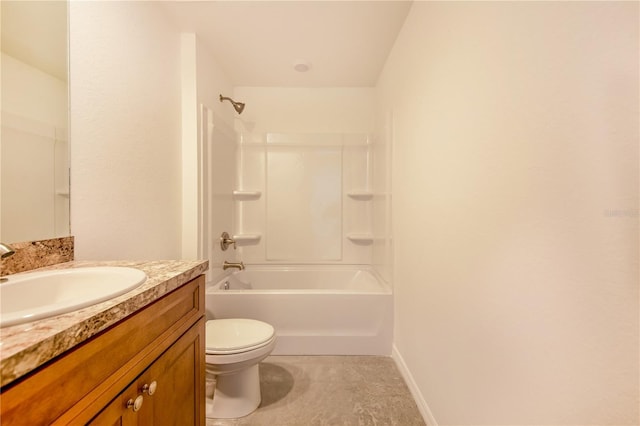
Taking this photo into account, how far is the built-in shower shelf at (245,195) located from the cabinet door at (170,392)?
1778 millimetres

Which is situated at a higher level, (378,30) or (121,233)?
(378,30)

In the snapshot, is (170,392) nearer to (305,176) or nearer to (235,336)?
(235,336)

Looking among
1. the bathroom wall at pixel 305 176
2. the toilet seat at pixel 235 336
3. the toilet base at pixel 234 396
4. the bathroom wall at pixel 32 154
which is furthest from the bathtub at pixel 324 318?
the bathroom wall at pixel 32 154

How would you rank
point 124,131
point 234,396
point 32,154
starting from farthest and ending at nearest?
point 234,396 → point 124,131 → point 32,154

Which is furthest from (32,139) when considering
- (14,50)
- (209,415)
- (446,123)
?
(446,123)

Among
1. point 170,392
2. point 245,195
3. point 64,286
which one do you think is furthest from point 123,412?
point 245,195

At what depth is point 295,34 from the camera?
189cm

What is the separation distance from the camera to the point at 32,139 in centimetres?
97

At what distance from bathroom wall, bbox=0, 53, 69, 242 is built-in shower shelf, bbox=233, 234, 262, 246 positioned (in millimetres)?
1625

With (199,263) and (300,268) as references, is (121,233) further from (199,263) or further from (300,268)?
(300,268)

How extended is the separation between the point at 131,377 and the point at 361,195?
233 centimetres

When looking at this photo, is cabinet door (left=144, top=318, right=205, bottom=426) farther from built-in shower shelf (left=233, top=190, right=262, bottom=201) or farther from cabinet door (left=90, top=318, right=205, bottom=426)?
built-in shower shelf (left=233, top=190, right=262, bottom=201)

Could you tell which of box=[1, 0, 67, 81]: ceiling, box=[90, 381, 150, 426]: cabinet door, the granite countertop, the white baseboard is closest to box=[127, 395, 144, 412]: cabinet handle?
box=[90, 381, 150, 426]: cabinet door

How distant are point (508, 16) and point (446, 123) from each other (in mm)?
441
